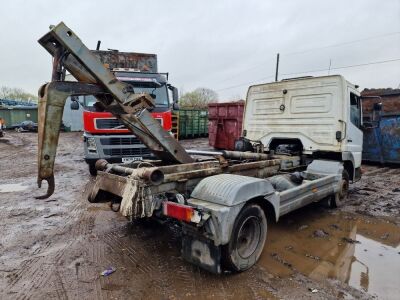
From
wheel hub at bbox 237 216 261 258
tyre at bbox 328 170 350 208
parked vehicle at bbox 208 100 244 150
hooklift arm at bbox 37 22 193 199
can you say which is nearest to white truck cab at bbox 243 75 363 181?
tyre at bbox 328 170 350 208

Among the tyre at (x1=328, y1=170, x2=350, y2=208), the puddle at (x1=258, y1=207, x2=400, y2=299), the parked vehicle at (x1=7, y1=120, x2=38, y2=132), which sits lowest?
the puddle at (x1=258, y1=207, x2=400, y2=299)

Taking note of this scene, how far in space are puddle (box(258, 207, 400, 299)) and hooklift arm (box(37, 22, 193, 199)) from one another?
78.8 inches

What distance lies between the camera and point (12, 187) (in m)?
7.27

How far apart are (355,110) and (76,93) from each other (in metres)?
5.35

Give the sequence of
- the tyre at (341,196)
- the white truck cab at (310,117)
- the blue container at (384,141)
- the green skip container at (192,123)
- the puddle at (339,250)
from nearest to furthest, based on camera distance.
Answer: the puddle at (339,250), the white truck cab at (310,117), the tyre at (341,196), the blue container at (384,141), the green skip container at (192,123)

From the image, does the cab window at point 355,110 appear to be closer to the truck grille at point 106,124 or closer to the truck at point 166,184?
the truck at point 166,184

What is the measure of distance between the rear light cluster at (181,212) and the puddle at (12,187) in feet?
18.4

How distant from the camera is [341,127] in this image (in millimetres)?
5301

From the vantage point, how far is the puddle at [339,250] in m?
3.21

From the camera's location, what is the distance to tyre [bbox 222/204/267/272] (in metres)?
3.01

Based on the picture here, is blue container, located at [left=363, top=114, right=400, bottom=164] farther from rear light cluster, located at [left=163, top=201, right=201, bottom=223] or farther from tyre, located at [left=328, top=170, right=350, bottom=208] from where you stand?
rear light cluster, located at [left=163, top=201, right=201, bottom=223]

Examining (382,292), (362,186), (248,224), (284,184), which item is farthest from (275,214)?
(362,186)

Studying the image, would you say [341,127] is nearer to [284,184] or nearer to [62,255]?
[284,184]

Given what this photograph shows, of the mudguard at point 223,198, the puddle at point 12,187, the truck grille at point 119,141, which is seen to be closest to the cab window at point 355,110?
the mudguard at point 223,198
